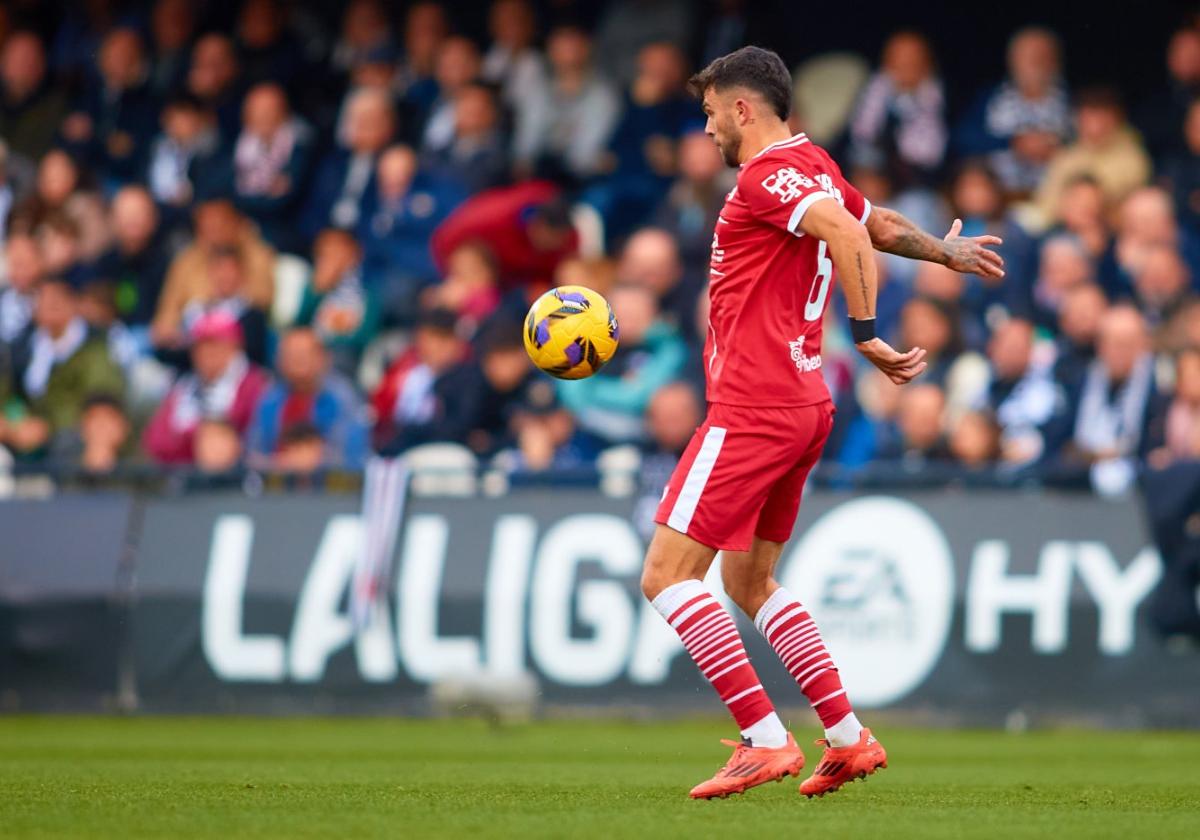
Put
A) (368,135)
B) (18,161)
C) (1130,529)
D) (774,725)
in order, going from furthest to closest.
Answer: (18,161) < (368,135) < (1130,529) < (774,725)

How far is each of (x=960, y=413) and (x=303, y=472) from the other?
4.43 m

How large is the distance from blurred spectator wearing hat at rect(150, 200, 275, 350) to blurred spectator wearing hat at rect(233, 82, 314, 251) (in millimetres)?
308

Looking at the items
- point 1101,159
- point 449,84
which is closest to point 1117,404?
point 1101,159

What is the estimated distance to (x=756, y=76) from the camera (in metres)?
7.41

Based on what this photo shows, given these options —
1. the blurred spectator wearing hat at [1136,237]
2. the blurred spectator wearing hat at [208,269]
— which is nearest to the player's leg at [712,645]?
the blurred spectator wearing hat at [1136,237]

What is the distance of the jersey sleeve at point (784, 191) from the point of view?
7.14 metres

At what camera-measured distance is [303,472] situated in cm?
1320

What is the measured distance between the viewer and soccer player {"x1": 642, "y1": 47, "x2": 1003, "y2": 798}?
7234mm

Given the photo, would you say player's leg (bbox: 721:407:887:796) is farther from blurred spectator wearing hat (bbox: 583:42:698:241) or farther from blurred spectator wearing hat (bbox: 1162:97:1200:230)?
blurred spectator wearing hat (bbox: 583:42:698:241)

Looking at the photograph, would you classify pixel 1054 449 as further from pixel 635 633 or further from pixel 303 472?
pixel 303 472

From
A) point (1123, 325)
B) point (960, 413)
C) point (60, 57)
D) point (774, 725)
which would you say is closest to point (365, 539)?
point (960, 413)

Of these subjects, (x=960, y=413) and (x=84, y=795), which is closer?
(x=84, y=795)

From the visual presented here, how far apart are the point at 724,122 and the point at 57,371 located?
9809mm

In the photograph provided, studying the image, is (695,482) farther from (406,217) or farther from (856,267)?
(406,217)
